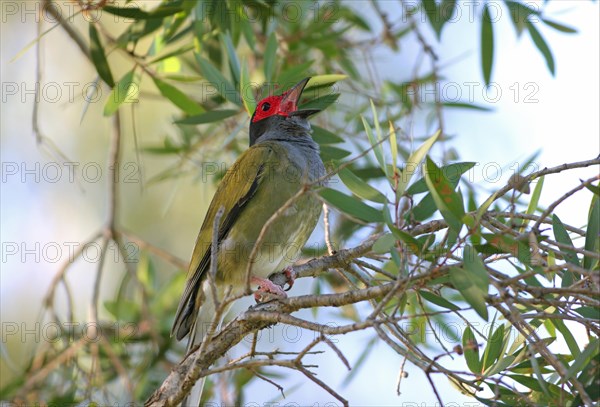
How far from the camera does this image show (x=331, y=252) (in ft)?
11.1

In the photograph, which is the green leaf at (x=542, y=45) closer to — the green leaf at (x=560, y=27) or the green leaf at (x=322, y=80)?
the green leaf at (x=560, y=27)

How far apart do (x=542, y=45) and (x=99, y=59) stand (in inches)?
96.6

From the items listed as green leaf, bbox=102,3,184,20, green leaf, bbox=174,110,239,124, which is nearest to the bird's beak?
green leaf, bbox=174,110,239,124

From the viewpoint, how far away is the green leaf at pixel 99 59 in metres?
4.24

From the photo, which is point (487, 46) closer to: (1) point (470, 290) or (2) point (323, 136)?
(2) point (323, 136)

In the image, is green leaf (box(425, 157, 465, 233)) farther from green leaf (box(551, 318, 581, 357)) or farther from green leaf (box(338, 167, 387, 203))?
green leaf (box(551, 318, 581, 357))

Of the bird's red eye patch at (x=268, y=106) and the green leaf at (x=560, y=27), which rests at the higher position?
the green leaf at (x=560, y=27)

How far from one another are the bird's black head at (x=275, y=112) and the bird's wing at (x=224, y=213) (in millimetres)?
427

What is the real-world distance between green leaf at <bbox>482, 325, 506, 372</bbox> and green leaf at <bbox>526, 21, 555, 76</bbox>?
1.95 m

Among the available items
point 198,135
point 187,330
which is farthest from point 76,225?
point 187,330

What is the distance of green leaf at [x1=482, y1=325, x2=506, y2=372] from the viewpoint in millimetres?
2875

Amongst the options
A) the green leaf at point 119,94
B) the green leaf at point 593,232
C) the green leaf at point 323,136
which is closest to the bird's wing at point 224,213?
the green leaf at point 323,136

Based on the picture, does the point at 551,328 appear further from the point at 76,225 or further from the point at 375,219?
the point at 76,225

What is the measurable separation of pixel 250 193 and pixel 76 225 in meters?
4.30
